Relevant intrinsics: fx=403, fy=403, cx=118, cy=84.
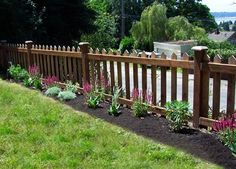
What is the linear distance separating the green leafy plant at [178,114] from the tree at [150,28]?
99.2ft

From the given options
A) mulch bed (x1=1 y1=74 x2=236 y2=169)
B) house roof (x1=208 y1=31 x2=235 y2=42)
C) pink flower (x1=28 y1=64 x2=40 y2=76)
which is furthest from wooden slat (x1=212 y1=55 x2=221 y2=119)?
house roof (x1=208 y1=31 x2=235 y2=42)

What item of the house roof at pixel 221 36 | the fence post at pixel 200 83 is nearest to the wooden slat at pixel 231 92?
the fence post at pixel 200 83

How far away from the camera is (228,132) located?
16.5 feet

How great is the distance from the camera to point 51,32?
1612 cm

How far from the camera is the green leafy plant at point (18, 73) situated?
35.5 feet

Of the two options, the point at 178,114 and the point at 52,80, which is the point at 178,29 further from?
the point at 178,114

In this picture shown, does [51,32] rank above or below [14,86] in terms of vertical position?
above

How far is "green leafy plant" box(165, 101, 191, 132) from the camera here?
5.83m

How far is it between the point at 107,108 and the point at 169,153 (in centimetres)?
243

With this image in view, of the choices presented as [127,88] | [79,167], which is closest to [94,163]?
[79,167]

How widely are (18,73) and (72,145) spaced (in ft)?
20.0

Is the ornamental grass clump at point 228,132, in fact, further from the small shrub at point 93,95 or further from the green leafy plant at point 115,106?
the small shrub at point 93,95

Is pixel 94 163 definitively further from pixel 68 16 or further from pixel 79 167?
pixel 68 16

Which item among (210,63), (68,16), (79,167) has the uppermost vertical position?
(68,16)
